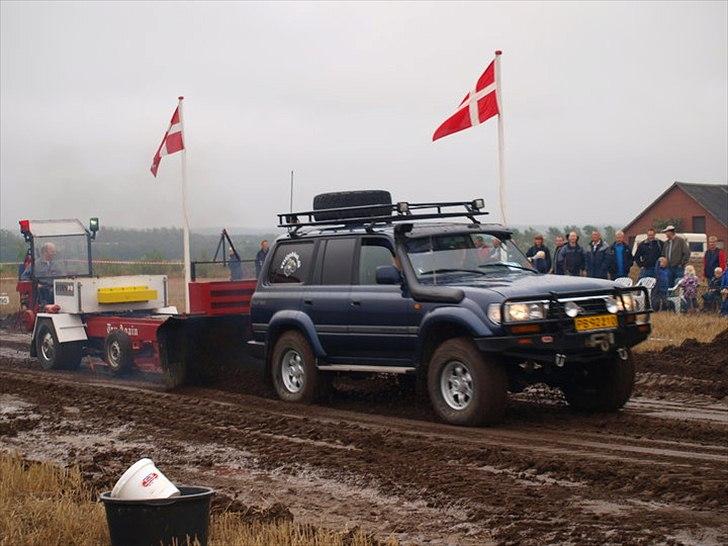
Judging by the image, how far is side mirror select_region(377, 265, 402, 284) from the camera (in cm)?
1291

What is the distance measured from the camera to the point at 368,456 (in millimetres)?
10617

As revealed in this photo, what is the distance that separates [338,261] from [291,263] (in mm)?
892

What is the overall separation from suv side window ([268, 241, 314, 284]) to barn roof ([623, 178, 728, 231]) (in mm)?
44898

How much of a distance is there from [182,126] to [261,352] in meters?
13.9

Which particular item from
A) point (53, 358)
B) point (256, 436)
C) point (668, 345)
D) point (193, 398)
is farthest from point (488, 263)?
point (53, 358)

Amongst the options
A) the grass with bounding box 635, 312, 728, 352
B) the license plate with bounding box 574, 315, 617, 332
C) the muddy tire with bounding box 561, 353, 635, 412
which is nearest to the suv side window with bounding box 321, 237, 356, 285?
the muddy tire with bounding box 561, 353, 635, 412

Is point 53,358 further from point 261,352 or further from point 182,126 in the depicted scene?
point 182,126

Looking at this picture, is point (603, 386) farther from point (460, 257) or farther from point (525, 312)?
point (460, 257)

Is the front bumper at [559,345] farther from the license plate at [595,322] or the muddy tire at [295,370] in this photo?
the muddy tire at [295,370]

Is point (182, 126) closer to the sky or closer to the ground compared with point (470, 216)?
closer to the sky

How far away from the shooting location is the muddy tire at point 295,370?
14117mm

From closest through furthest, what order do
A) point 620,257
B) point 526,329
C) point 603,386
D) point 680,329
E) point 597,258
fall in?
point 526,329 → point 603,386 → point 680,329 → point 597,258 → point 620,257

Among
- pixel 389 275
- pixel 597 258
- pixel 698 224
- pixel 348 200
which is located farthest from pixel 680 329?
pixel 698 224

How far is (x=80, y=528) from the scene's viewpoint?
7.56 m
